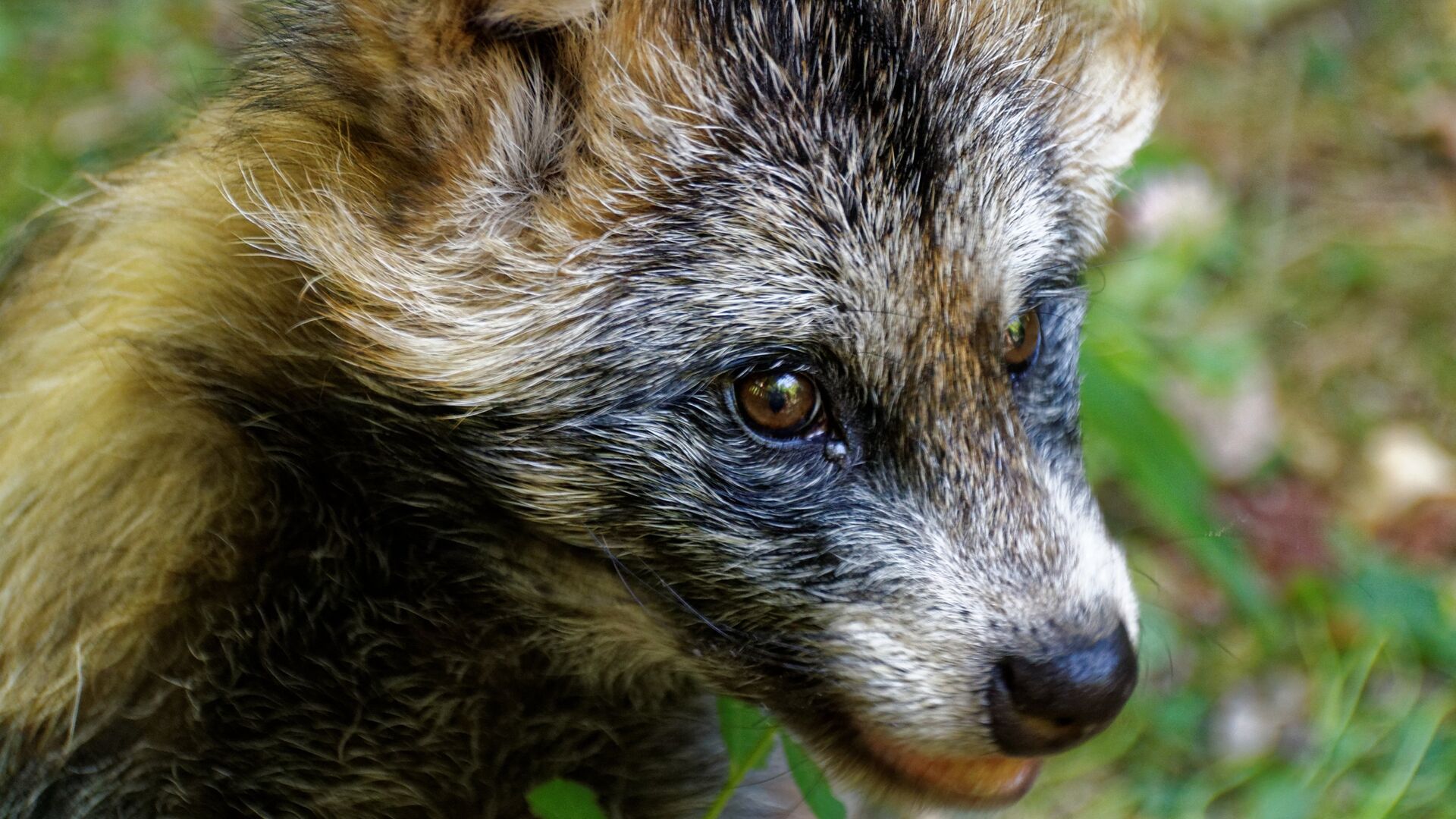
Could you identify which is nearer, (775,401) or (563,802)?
(775,401)

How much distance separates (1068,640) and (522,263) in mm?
1103

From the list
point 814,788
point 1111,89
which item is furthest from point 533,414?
point 1111,89

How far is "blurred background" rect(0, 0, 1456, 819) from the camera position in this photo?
12.0 ft

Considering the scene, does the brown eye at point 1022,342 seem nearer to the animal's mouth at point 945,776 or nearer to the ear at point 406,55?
the animal's mouth at point 945,776

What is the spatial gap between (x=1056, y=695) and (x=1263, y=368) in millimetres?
2811

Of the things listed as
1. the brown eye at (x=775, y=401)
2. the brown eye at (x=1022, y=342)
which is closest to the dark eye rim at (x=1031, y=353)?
the brown eye at (x=1022, y=342)

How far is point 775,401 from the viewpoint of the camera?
2.42m

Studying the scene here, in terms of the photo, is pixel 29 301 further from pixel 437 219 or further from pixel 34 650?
pixel 437 219

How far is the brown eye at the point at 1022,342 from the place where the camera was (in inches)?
106

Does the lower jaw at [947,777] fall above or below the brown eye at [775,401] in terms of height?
below

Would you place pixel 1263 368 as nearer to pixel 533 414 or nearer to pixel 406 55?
pixel 533 414

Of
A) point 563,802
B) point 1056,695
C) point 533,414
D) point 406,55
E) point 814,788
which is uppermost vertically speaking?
point 406,55

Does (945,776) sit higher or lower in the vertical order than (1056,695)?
lower

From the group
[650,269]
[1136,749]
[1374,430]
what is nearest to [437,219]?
[650,269]
